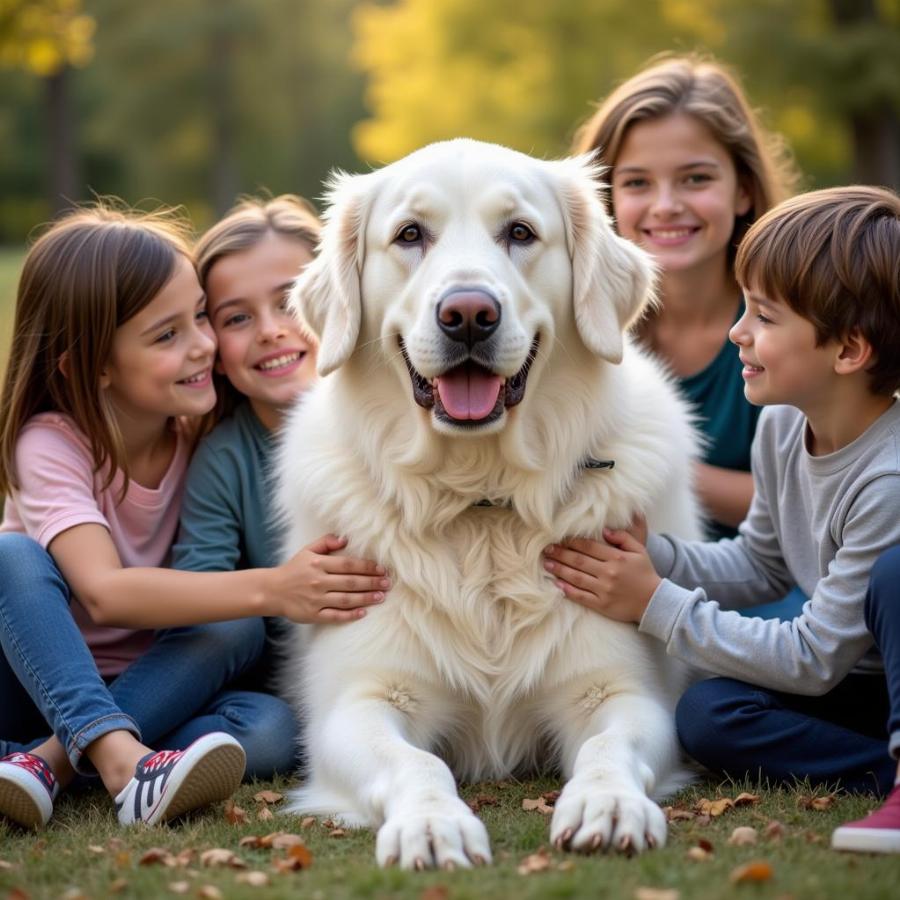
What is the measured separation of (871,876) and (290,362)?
8.67 ft

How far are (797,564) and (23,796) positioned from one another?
2186 mm

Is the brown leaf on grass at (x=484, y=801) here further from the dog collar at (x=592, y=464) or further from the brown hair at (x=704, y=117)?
the brown hair at (x=704, y=117)

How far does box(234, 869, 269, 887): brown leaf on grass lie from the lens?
2.64 m

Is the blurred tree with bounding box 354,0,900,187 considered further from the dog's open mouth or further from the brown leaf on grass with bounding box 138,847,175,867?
the brown leaf on grass with bounding box 138,847,175,867

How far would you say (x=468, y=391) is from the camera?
3.40 metres

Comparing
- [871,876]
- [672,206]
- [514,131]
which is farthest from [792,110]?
[871,876]

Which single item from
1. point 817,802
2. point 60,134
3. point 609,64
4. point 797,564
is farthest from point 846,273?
point 60,134

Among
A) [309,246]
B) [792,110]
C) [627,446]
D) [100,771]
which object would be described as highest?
[792,110]

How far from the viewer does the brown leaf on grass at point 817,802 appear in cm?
315

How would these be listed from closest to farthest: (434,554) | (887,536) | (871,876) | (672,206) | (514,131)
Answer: (871,876)
(887,536)
(434,554)
(672,206)
(514,131)

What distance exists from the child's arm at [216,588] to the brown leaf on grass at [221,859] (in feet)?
2.88

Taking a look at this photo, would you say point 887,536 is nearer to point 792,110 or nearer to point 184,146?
point 792,110

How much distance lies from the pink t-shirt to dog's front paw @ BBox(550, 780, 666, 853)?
1736 millimetres

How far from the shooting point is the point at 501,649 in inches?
141
